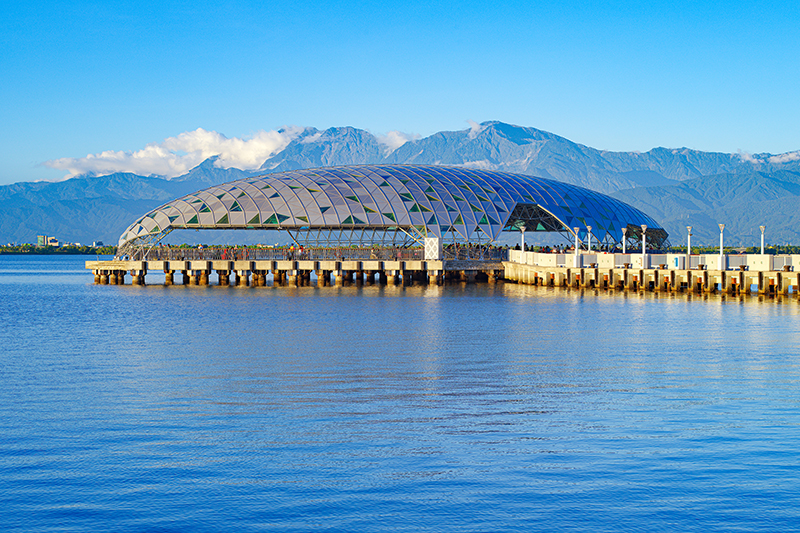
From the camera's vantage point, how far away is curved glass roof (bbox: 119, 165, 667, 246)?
84.6 metres

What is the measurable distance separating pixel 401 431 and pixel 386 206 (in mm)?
70077

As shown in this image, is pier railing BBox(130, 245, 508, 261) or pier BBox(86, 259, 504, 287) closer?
pier BBox(86, 259, 504, 287)

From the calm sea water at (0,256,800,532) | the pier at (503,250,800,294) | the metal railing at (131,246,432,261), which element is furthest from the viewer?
the metal railing at (131,246,432,261)

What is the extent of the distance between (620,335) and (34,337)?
27393 mm

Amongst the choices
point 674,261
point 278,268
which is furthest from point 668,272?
point 278,268

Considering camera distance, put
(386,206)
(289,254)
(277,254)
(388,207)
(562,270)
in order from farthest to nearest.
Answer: (386,206)
(388,207)
(277,254)
(289,254)
(562,270)

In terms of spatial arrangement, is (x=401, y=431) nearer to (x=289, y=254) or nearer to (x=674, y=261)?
(x=674, y=261)

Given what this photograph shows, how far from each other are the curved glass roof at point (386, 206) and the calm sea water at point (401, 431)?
159ft

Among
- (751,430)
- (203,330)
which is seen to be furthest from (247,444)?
(203,330)

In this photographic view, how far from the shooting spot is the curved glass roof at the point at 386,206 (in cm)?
8456

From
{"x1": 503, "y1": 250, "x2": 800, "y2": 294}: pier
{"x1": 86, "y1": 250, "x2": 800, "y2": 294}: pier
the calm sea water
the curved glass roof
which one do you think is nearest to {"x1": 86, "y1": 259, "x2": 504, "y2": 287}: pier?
{"x1": 86, "y1": 250, "x2": 800, "y2": 294}: pier

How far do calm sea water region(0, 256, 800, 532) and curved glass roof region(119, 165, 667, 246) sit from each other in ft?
159

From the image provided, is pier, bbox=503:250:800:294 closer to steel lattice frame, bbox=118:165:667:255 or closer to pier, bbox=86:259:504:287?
pier, bbox=86:259:504:287

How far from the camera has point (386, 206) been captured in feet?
284
